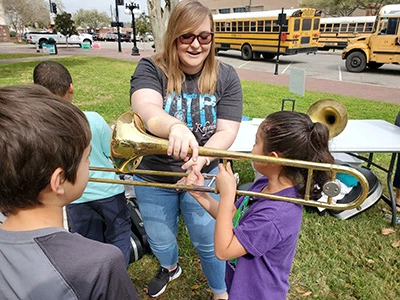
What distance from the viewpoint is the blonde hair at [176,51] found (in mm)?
1598

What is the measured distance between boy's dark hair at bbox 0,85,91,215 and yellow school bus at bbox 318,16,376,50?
22.9 meters

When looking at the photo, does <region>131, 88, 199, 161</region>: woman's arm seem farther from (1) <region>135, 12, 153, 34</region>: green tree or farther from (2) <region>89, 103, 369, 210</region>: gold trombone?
(1) <region>135, 12, 153, 34</region>: green tree

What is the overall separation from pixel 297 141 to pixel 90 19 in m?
93.2

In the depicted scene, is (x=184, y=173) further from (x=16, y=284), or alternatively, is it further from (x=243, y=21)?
(x=243, y=21)

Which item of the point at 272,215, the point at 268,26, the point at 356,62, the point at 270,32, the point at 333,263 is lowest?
the point at 333,263

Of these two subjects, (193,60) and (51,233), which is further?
(193,60)

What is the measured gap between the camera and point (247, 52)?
17484 mm

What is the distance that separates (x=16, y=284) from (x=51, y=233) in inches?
6.0

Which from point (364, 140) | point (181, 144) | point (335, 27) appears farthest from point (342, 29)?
point (181, 144)

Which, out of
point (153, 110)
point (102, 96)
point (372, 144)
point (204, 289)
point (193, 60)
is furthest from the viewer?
point (102, 96)

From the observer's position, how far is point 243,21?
17.0 metres

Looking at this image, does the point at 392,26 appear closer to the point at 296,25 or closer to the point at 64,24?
the point at 296,25

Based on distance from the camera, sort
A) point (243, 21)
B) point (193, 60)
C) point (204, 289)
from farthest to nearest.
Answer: point (243, 21)
point (204, 289)
point (193, 60)

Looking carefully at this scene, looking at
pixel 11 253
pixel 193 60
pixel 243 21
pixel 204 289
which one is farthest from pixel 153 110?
pixel 243 21
